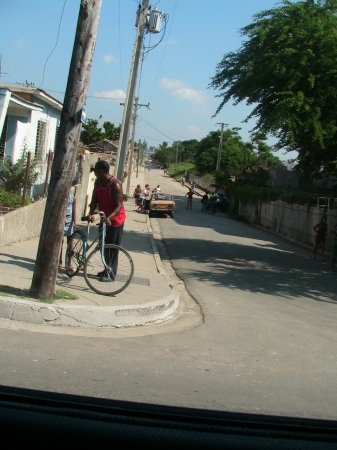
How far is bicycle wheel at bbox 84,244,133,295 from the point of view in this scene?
26.8ft

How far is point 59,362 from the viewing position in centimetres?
534

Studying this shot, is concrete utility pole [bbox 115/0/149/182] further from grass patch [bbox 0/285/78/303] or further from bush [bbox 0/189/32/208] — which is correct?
grass patch [bbox 0/285/78/303]

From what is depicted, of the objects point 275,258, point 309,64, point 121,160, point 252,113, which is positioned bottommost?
point 275,258

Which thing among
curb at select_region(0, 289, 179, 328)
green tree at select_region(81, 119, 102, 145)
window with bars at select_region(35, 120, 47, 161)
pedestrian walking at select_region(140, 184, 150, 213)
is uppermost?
green tree at select_region(81, 119, 102, 145)

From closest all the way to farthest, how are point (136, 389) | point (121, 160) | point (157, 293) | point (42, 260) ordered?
1. point (136, 389)
2. point (42, 260)
3. point (157, 293)
4. point (121, 160)

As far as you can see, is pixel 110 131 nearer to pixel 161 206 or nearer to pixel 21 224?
pixel 161 206

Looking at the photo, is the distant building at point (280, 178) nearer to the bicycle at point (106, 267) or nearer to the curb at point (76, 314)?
the bicycle at point (106, 267)

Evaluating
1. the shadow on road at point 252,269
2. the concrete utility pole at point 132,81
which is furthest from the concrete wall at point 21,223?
the concrete utility pole at point 132,81

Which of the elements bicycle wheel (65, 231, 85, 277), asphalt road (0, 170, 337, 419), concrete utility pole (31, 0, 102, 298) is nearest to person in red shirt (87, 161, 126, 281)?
bicycle wheel (65, 231, 85, 277)

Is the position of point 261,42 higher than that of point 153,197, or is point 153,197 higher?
point 261,42

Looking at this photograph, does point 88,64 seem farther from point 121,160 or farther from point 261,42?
point 121,160

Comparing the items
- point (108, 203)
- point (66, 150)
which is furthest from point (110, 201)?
point (66, 150)

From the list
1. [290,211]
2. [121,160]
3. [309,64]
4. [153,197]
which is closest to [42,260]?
[309,64]

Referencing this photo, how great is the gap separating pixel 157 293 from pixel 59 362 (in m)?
3.77
